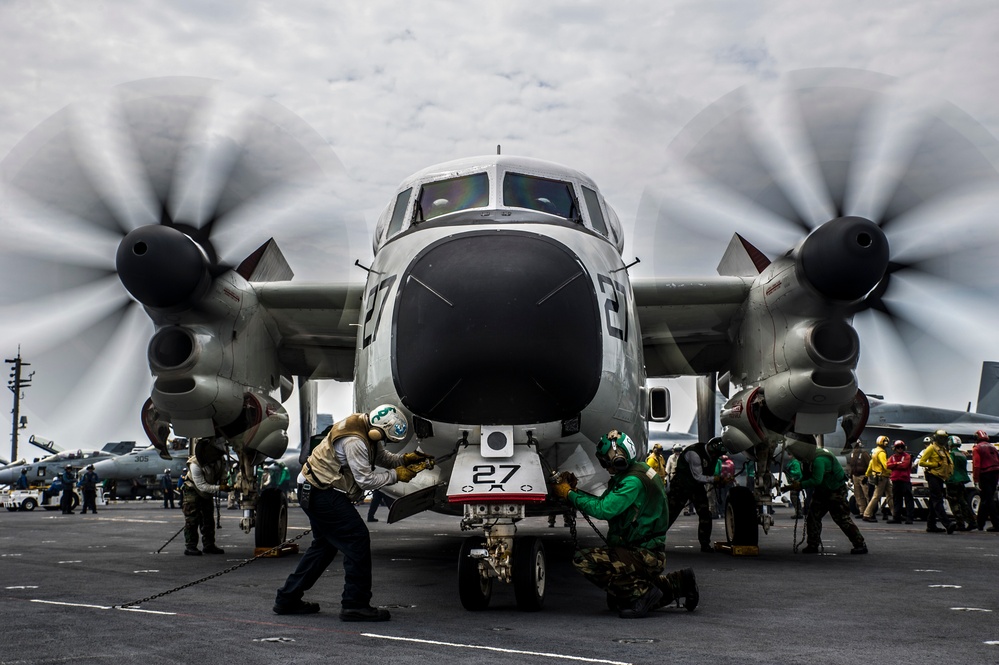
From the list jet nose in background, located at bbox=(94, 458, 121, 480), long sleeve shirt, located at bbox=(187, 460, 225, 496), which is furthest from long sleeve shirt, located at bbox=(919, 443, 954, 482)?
jet nose in background, located at bbox=(94, 458, 121, 480)

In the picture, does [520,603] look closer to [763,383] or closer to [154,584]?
[154,584]

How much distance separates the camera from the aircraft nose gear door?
658cm

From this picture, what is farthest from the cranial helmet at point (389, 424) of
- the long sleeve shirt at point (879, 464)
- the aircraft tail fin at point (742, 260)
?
the long sleeve shirt at point (879, 464)

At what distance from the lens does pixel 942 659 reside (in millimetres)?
4875

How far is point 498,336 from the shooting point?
651 cm

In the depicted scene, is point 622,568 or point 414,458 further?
point 414,458

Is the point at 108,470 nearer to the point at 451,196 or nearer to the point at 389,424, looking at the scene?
the point at 451,196

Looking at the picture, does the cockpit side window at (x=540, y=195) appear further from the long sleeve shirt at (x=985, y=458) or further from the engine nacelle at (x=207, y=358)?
the long sleeve shirt at (x=985, y=458)

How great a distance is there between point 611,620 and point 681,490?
21.4 feet

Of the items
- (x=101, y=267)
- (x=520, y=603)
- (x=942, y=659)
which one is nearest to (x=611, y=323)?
(x=520, y=603)

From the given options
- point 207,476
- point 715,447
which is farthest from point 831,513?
point 207,476

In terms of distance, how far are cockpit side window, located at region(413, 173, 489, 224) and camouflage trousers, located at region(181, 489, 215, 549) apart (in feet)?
20.1

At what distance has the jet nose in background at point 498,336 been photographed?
258 inches

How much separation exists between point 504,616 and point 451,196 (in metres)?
4.36
